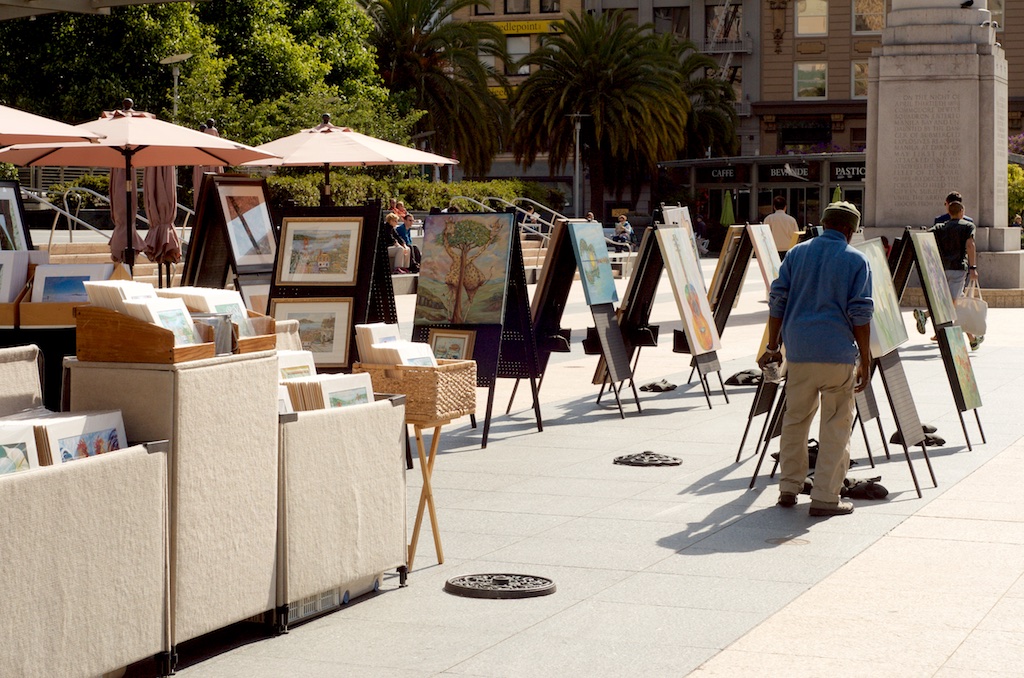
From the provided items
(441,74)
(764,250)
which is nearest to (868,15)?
(441,74)

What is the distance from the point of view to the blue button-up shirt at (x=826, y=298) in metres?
7.99

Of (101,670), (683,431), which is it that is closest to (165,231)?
(683,431)

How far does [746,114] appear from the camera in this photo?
77062 millimetres

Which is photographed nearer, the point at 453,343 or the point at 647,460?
the point at 647,460

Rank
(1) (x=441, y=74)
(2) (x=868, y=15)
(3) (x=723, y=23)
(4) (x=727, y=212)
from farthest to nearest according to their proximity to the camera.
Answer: (3) (x=723, y=23) → (2) (x=868, y=15) → (4) (x=727, y=212) → (1) (x=441, y=74)

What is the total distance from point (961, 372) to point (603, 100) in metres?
52.4

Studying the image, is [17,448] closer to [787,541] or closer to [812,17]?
[787,541]

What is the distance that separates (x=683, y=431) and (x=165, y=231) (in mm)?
8081

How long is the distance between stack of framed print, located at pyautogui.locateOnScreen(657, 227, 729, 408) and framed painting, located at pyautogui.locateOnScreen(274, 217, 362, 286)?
3755 mm

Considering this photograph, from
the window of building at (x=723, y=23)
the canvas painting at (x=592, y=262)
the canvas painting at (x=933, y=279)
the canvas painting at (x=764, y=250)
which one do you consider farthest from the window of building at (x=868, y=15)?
the canvas painting at (x=933, y=279)

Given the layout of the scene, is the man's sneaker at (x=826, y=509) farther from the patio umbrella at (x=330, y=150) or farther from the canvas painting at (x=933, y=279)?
the patio umbrella at (x=330, y=150)

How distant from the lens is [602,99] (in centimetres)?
6206

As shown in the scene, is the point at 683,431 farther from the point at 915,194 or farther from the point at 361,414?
the point at 915,194

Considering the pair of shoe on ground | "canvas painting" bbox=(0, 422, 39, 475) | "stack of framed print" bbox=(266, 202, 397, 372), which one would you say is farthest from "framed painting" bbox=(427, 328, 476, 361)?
"canvas painting" bbox=(0, 422, 39, 475)
